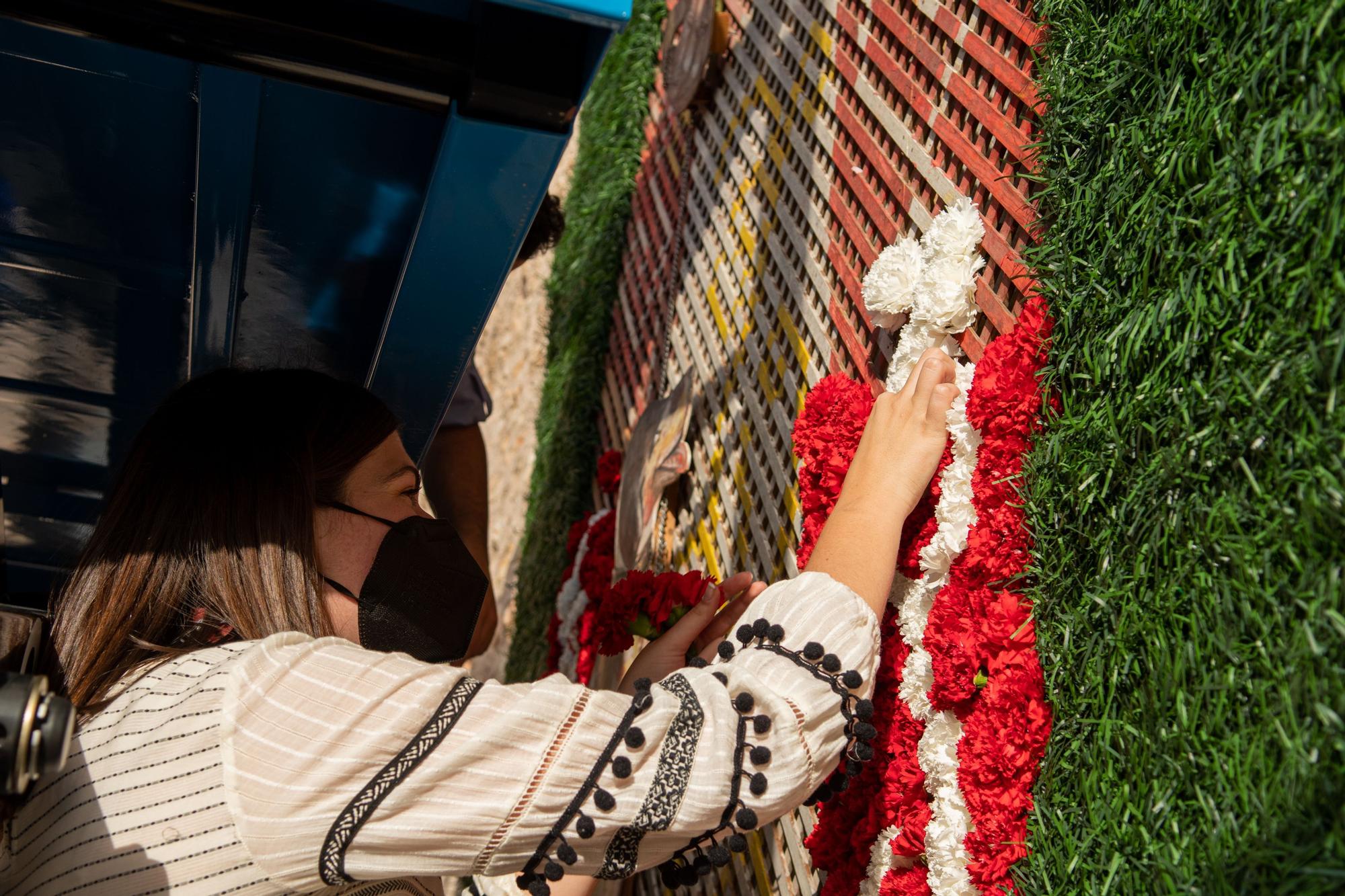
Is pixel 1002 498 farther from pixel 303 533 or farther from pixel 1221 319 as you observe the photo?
pixel 303 533

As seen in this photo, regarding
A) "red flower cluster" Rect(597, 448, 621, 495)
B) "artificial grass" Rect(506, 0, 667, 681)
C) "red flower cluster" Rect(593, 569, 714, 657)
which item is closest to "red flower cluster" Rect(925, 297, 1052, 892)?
"red flower cluster" Rect(593, 569, 714, 657)

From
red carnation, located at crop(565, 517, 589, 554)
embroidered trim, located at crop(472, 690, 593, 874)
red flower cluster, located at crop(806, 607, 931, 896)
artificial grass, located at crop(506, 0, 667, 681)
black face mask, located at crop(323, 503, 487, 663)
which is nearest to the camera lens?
embroidered trim, located at crop(472, 690, 593, 874)

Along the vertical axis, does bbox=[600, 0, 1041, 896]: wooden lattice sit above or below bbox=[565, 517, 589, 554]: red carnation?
above

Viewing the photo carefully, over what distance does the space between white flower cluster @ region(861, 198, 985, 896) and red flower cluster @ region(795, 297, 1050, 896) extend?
0.04 meters

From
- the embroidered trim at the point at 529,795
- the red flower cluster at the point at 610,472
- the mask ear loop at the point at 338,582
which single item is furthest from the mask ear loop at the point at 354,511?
A: the red flower cluster at the point at 610,472

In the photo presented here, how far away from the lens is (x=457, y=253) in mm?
1686

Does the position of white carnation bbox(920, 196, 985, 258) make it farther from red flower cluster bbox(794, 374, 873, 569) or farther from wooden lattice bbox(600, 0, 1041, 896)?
red flower cluster bbox(794, 374, 873, 569)

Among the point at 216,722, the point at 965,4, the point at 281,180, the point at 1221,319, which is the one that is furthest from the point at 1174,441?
the point at 281,180

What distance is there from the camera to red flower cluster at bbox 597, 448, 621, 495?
12.7ft

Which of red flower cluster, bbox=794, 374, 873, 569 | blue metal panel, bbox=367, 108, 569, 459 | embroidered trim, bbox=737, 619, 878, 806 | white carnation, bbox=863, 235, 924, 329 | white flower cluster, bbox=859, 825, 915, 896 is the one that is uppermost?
white carnation, bbox=863, 235, 924, 329

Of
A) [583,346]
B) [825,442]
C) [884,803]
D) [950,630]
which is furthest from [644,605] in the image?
[583,346]

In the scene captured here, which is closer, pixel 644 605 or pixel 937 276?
pixel 937 276

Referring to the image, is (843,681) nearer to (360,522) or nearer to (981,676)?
(981,676)

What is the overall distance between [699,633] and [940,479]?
508 mm
